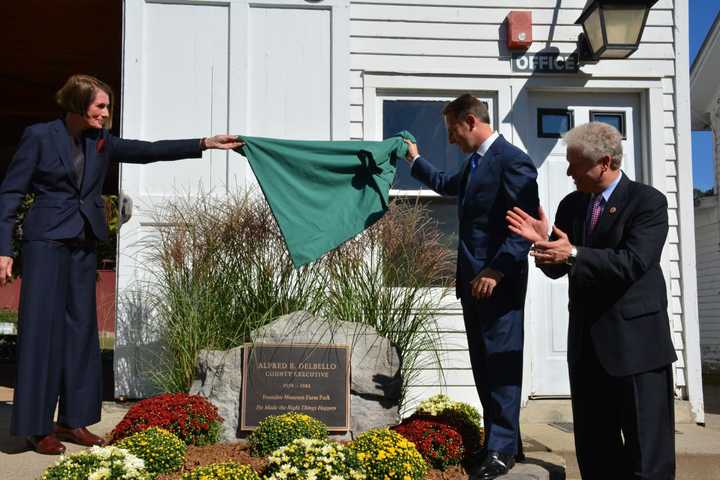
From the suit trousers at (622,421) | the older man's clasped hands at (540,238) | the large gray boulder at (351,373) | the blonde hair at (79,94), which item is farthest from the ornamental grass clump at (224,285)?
the suit trousers at (622,421)

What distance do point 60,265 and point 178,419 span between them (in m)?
0.94

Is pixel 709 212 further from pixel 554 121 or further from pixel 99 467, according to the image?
pixel 99 467

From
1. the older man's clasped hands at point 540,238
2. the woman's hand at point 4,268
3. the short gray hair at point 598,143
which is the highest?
the short gray hair at point 598,143

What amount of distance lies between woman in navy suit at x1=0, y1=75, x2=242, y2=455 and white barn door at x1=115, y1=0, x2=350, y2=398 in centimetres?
153

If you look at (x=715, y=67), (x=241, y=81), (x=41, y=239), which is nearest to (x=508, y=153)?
(x=41, y=239)

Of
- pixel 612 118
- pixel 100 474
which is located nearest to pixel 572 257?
pixel 100 474

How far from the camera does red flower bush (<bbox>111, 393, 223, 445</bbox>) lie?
11.0 ft

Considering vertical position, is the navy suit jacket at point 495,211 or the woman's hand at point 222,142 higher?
the woman's hand at point 222,142

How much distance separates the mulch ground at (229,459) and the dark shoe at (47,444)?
0.60 meters

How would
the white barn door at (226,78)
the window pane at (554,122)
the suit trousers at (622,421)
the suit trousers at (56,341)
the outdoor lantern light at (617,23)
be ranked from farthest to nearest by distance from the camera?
the window pane at (554,122) → the white barn door at (226,78) → the outdoor lantern light at (617,23) → the suit trousers at (56,341) → the suit trousers at (622,421)

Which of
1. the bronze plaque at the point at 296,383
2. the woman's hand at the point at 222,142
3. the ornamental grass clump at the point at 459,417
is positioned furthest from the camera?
the woman's hand at the point at 222,142

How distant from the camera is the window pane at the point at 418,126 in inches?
214

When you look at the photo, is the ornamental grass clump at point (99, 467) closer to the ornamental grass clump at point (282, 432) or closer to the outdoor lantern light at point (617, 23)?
the ornamental grass clump at point (282, 432)

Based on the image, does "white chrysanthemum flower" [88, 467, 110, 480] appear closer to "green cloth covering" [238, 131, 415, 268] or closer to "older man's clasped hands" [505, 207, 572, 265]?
"green cloth covering" [238, 131, 415, 268]
